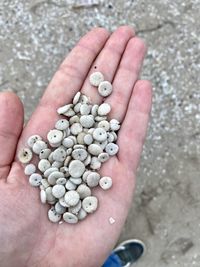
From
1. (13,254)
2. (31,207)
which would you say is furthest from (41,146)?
(13,254)

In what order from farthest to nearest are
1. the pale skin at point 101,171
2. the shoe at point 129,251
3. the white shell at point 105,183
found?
1. the shoe at point 129,251
2. the white shell at point 105,183
3. the pale skin at point 101,171

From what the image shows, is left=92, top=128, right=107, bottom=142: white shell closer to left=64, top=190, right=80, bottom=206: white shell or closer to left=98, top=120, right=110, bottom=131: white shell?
left=98, top=120, right=110, bottom=131: white shell

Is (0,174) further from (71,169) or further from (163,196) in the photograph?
(163,196)

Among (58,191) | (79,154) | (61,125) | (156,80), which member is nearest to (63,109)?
(61,125)

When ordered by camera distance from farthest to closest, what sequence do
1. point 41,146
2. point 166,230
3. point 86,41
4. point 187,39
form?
1. point 187,39
2. point 166,230
3. point 86,41
4. point 41,146

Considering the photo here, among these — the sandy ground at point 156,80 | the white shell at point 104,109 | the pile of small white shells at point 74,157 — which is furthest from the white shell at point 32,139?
the sandy ground at point 156,80

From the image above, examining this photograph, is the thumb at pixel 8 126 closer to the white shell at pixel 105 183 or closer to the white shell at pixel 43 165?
the white shell at pixel 43 165

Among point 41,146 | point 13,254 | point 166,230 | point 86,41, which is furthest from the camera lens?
point 166,230

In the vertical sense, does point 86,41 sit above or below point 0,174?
above
